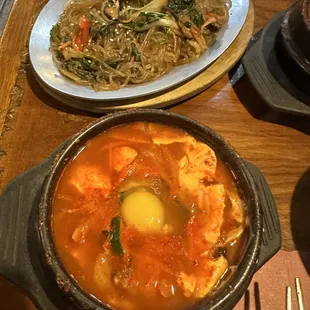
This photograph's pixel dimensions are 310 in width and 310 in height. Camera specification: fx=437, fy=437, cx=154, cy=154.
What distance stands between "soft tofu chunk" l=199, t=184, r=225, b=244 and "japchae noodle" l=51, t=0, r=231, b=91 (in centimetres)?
104

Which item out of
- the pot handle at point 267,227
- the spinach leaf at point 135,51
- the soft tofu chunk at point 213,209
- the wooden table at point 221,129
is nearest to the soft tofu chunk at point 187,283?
the soft tofu chunk at point 213,209

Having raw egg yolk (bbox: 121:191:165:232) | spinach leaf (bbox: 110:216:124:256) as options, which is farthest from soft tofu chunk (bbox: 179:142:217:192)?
spinach leaf (bbox: 110:216:124:256)

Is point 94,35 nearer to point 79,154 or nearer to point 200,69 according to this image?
point 200,69

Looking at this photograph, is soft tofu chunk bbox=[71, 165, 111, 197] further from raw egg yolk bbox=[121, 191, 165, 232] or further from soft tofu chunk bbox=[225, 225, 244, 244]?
soft tofu chunk bbox=[225, 225, 244, 244]

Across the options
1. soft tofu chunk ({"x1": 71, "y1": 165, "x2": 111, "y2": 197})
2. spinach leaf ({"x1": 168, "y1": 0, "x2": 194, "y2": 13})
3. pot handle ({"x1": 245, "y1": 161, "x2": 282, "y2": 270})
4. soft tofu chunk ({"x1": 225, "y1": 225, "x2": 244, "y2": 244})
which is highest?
spinach leaf ({"x1": 168, "y1": 0, "x2": 194, "y2": 13})

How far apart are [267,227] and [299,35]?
1.17m

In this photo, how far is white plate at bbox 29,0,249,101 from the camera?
2410mm

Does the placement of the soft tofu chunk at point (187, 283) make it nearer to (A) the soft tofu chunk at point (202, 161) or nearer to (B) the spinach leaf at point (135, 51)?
(A) the soft tofu chunk at point (202, 161)

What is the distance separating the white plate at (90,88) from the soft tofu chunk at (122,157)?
2.02 ft

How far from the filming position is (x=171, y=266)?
1.58 meters

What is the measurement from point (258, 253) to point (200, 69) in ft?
4.08

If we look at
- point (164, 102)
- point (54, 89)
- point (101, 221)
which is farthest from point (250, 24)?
point (101, 221)

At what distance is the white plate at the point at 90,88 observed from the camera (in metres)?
2.41

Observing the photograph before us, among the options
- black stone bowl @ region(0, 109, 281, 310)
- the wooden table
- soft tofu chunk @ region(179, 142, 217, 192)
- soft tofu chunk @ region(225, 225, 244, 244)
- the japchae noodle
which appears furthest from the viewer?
the japchae noodle
